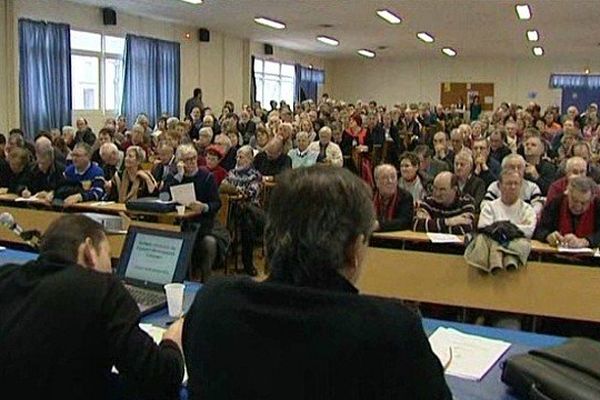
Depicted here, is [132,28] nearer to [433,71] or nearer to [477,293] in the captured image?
[477,293]

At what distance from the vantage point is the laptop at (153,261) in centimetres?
246

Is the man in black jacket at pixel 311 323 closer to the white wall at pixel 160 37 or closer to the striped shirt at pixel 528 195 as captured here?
the striped shirt at pixel 528 195

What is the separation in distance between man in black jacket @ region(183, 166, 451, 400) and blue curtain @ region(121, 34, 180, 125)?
10852mm

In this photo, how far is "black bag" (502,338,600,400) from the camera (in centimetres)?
156

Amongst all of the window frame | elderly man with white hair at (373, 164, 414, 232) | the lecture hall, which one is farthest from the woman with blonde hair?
the window frame

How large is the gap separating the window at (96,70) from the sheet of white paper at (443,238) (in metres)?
7.84

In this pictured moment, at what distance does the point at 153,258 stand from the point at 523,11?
9.60 m

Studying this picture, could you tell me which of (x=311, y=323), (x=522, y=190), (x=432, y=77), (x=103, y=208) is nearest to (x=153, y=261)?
(x=311, y=323)

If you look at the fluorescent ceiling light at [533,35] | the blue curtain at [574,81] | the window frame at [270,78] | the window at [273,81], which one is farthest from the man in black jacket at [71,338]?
the blue curtain at [574,81]

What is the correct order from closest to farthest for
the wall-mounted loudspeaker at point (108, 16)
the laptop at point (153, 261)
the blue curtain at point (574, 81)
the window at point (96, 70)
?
the laptop at point (153, 261) → the window at point (96, 70) → the wall-mounted loudspeaker at point (108, 16) → the blue curtain at point (574, 81)

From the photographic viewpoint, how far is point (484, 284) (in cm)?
387

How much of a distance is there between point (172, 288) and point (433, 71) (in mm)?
20386

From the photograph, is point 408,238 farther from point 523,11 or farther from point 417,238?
point 523,11

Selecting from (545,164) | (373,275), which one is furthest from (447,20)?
(373,275)
